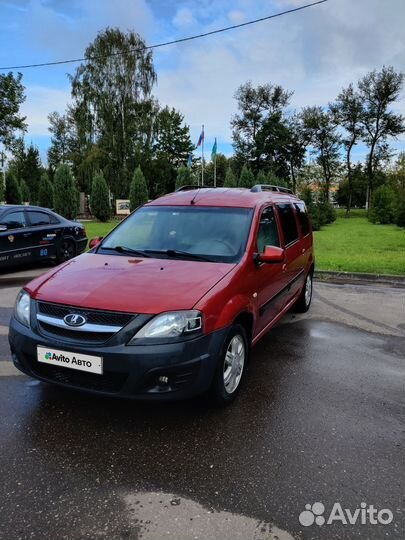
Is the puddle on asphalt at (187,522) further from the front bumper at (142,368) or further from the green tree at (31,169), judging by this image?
the green tree at (31,169)

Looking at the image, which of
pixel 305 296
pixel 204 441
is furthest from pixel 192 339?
pixel 305 296

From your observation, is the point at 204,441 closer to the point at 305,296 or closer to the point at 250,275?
the point at 250,275

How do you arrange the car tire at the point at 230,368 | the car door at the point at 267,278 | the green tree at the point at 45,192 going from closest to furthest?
the car tire at the point at 230,368
the car door at the point at 267,278
the green tree at the point at 45,192

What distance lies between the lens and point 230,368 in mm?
3582

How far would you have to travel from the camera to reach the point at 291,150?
5753cm

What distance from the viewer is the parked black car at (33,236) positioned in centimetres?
948

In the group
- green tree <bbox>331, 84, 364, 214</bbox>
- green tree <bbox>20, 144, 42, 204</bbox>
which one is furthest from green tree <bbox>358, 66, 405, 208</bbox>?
green tree <bbox>20, 144, 42, 204</bbox>

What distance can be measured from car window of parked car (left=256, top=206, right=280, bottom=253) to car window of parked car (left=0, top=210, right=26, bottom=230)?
6.73 m

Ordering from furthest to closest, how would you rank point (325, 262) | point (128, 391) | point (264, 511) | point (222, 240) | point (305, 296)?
1. point (325, 262)
2. point (305, 296)
3. point (222, 240)
4. point (128, 391)
5. point (264, 511)

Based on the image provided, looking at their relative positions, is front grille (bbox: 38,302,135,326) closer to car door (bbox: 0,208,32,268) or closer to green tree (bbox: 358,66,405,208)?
car door (bbox: 0,208,32,268)

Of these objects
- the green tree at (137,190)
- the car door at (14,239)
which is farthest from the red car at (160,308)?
the green tree at (137,190)

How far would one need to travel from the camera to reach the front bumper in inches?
116

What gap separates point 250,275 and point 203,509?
1992mm

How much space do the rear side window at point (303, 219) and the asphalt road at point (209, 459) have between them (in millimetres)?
2433
